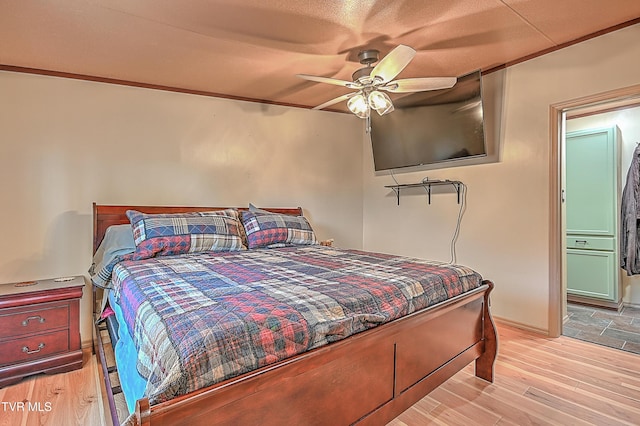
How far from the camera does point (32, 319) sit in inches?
89.8

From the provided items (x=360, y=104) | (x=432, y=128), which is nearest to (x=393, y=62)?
(x=360, y=104)

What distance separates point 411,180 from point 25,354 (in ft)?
12.6

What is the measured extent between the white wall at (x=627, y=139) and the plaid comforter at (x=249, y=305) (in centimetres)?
304

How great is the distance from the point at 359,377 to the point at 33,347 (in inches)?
91.3

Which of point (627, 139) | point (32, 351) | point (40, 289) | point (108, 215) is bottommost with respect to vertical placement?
point (32, 351)

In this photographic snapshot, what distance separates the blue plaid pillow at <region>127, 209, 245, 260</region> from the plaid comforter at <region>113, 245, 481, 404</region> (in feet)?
0.84

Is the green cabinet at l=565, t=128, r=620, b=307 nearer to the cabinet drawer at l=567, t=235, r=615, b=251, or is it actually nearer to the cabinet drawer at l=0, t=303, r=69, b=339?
the cabinet drawer at l=567, t=235, r=615, b=251

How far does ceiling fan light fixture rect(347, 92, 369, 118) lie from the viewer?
2568mm

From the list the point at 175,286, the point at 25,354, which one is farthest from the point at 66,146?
the point at 175,286


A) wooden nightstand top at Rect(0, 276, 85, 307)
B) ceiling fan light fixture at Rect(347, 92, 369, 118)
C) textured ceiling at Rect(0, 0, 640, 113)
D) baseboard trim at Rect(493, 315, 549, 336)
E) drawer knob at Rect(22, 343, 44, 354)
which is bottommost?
baseboard trim at Rect(493, 315, 549, 336)

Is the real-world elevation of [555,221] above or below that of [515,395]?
above

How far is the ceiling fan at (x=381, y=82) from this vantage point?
211 centimetres

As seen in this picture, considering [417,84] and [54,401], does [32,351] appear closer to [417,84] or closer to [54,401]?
[54,401]

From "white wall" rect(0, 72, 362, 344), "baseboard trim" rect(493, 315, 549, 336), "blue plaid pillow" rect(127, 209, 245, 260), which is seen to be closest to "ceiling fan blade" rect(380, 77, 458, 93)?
"blue plaid pillow" rect(127, 209, 245, 260)
